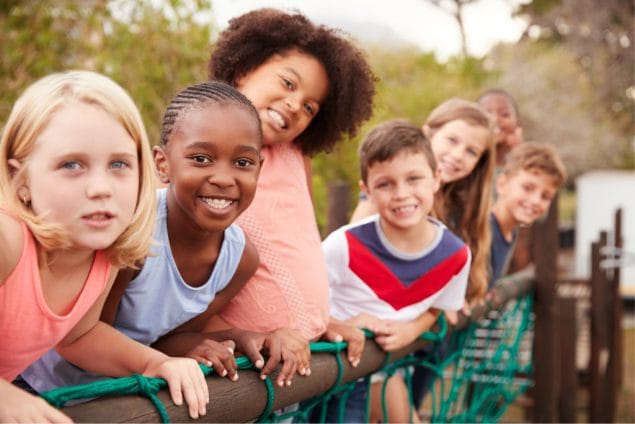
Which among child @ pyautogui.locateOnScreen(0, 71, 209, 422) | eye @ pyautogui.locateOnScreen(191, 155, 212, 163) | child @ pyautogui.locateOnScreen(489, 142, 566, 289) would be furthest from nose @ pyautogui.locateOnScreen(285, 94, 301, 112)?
child @ pyautogui.locateOnScreen(489, 142, 566, 289)

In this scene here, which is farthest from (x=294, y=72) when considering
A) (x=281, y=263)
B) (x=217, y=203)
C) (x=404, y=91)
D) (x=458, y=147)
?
(x=404, y=91)

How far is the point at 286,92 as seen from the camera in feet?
6.79

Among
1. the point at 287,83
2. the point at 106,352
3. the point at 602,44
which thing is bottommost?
the point at 106,352

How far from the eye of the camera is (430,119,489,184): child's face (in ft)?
10.1

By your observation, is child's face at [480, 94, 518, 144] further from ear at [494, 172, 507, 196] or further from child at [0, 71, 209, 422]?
child at [0, 71, 209, 422]

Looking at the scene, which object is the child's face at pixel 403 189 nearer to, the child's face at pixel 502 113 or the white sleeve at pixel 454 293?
the white sleeve at pixel 454 293

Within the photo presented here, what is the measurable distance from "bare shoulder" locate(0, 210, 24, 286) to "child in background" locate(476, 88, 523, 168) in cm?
312

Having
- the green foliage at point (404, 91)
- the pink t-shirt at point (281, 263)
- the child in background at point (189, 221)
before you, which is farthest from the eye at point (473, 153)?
the child in background at point (189, 221)

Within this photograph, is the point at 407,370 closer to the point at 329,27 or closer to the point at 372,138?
the point at 372,138

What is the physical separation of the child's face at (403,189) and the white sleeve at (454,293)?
8.6 inches

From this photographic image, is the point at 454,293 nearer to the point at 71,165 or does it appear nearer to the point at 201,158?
the point at 201,158

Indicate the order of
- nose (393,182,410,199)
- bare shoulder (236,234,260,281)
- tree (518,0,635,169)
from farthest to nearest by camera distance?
tree (518,0,635,169) < nose (393,182,410,199) < bare shoulder (236,234,260,281)

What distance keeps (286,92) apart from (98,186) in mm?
849

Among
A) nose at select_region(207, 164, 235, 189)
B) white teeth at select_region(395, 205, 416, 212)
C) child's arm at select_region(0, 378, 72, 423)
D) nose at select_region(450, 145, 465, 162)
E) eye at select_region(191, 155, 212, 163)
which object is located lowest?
child's arm at select_region(0, 378, 72, 423)
